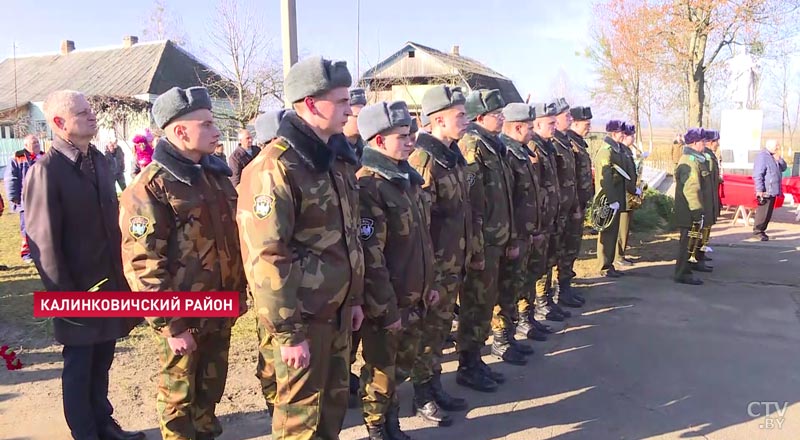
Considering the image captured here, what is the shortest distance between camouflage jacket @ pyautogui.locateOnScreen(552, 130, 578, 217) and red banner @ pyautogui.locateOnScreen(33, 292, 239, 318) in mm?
4441

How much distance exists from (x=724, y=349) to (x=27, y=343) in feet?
20.8

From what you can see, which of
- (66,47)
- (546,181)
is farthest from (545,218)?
(66,47)

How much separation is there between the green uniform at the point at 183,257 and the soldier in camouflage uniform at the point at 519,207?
103 inches

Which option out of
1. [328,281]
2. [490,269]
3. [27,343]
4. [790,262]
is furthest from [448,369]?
Answer: [790,262]

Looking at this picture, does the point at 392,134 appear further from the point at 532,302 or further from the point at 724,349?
the point at 724,349

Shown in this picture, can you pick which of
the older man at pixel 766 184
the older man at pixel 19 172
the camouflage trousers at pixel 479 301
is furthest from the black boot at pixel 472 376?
the older man at pixel 766 184

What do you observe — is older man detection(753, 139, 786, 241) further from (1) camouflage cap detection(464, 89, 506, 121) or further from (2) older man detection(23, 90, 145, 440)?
(2) older man detection(23, 90, 145, 440)

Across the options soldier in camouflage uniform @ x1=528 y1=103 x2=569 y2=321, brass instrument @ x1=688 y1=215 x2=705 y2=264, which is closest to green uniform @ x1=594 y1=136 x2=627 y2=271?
brass instrument @ x1=688 y1=215 x2=705 y2=264

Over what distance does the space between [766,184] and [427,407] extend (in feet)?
30.2

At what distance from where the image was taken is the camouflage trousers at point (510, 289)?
198 inches

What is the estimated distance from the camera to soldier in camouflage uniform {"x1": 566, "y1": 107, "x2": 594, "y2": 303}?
6879mm

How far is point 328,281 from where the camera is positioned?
2.58 m

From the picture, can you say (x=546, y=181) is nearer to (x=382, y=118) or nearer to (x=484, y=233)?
(x=484, y=233)

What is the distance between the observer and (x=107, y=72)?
93.0 feet
